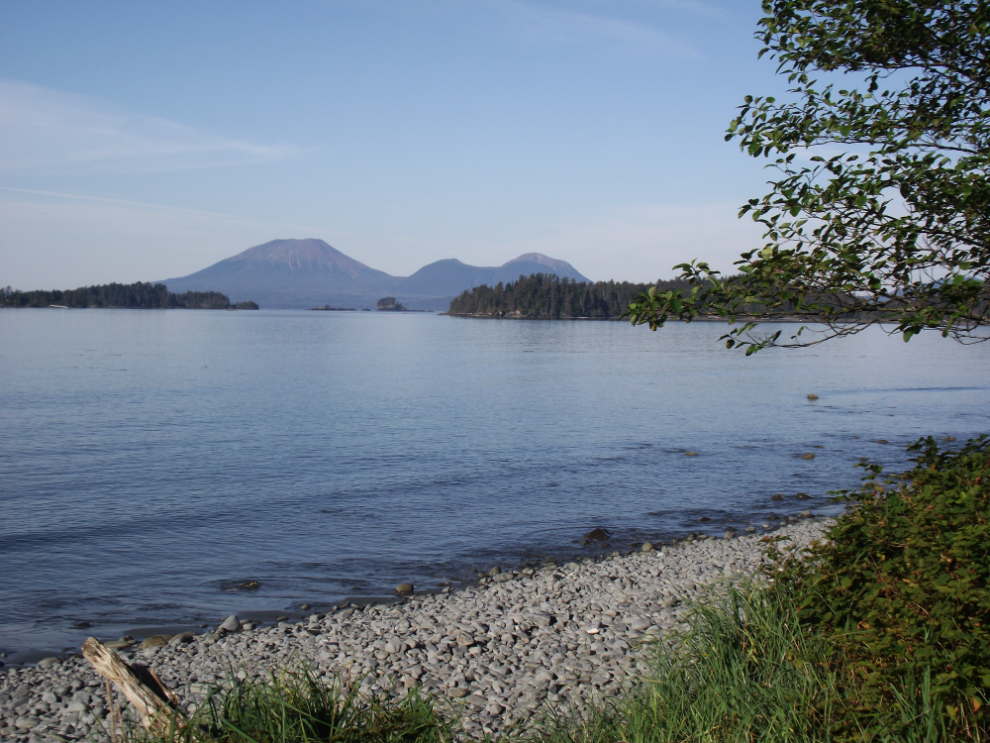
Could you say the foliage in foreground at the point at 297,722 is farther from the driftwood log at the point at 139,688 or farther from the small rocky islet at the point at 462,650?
the small rocky islet at the point at 462,650

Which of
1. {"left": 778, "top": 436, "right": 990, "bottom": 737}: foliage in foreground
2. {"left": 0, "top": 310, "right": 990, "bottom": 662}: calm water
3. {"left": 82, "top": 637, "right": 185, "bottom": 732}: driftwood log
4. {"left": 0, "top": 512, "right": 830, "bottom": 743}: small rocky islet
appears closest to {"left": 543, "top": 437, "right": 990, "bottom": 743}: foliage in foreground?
{"left": 778, "top": 436, "right": 990, "bottom": 737}: foliage in foreground

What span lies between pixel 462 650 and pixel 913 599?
20.6 ft

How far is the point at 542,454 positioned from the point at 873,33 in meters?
21.4

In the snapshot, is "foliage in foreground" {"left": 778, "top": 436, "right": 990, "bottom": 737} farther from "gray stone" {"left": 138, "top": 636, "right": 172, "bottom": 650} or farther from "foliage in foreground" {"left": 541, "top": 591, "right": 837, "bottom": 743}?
"gray stone" {"left": 138, "top": 636, "right": 172, "bottom": 650}

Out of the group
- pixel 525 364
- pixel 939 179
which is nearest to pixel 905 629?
pixel 939 179

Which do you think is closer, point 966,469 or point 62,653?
point 966,469

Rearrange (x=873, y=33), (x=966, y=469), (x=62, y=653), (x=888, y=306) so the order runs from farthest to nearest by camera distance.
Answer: (x=62, y=653), (x=873, y=33), (x=888, y=306), (x=966, y=469)

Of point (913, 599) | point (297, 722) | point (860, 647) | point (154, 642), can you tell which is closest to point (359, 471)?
point (154, 642)

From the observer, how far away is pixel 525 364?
2881 inches

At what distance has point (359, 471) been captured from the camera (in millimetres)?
24938

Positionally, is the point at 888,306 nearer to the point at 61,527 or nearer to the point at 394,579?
the point at 394,579

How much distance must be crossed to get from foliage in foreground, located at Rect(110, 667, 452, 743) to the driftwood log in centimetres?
12

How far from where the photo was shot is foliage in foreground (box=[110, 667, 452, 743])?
577cm

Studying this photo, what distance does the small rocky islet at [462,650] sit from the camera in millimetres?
8555
